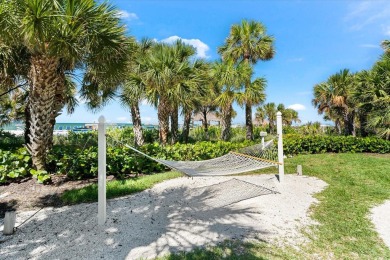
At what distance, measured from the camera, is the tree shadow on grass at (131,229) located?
365 centimetres

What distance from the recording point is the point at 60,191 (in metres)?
6.12

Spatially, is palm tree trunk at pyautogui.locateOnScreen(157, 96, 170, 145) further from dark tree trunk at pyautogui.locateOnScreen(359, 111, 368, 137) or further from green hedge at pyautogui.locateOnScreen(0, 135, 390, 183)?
dark tree trunk at pyautogui.locateOnScreen(359, 111, 368, 137)

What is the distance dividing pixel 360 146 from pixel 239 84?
21.2ft

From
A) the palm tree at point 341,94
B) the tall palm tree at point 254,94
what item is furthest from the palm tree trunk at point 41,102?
the palm tree at point 341,94

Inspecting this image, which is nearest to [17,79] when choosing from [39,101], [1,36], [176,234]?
[39,101]

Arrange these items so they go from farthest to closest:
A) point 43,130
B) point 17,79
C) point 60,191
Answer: point 17,79
point 43,130
point 60,191

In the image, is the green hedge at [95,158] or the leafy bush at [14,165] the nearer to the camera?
the leafy bush at [14,165]

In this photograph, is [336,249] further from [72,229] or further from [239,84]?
→ [239,84]

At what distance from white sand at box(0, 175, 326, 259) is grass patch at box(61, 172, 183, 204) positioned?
29cm

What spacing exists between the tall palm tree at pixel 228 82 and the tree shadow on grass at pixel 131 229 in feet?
27.0

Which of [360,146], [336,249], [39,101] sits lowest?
[336,249]

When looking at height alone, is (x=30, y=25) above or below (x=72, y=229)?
above

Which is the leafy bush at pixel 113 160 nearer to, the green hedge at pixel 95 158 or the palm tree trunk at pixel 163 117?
the green hedge at pixel 95 158

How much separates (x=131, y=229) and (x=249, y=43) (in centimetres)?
1343
